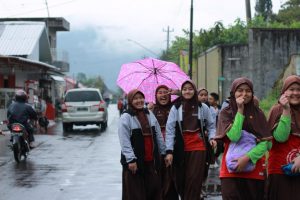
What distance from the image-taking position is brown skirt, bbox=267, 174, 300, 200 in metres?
5.86

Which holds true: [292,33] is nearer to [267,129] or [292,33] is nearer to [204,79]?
[204,79]

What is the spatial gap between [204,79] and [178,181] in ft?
117

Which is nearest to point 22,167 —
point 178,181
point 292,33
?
point 178,181

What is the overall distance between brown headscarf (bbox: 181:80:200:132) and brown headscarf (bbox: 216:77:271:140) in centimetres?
167

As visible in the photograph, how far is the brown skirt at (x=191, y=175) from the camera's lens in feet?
25.4

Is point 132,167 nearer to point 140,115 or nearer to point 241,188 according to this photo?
point 140,115

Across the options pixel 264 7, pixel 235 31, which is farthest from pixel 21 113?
pixel 264 7

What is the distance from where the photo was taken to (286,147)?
5.92 meters

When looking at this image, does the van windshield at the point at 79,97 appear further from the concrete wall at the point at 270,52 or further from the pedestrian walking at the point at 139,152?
the pedestrian walking at the point at 139,152

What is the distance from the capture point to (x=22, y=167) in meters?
14.3

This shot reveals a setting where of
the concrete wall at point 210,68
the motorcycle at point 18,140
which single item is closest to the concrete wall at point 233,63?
the concrete wall at point 210,68

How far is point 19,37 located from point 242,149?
1288 inches

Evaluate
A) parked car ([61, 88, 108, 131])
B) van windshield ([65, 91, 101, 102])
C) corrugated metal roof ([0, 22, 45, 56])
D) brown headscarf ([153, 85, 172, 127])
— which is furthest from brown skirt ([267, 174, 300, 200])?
corrugated metal roof ([0, 22, 45, 56])

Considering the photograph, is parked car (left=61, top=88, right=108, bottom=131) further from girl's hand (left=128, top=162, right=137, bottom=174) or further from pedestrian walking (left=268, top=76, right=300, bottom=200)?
pedestrian walking (left=268, top=76, right=300, bottom=200)
